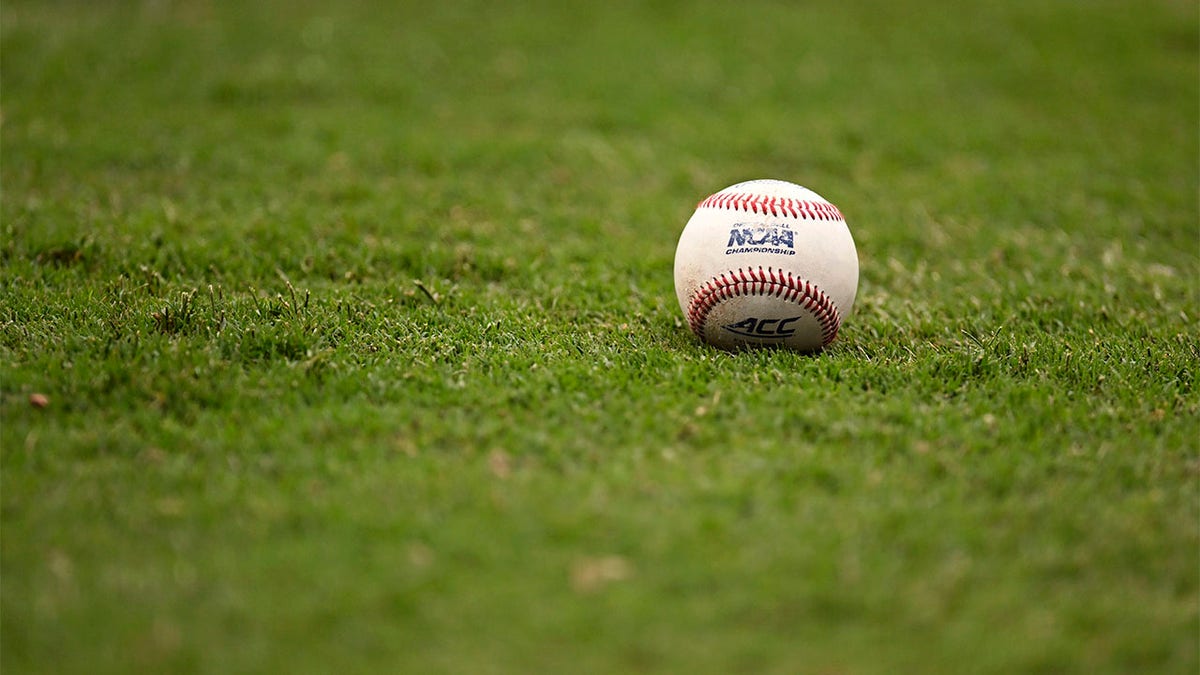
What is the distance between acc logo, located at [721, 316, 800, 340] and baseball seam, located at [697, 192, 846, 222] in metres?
0.51

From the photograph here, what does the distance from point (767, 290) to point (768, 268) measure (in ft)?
0.34

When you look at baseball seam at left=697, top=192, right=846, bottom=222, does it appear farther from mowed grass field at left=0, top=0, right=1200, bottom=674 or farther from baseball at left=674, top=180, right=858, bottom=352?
mowed grass field at left=0, top=0, right=1200, bottom=674

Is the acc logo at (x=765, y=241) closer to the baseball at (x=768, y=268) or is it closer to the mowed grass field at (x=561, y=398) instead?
the baseball at (x=768, y=268)

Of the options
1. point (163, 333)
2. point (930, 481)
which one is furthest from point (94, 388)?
point (930, 481)

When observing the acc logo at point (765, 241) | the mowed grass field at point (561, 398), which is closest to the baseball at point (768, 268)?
the acc logo at point (765, 241)

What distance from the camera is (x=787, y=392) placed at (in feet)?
15.8

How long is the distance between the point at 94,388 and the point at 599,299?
9.28ft

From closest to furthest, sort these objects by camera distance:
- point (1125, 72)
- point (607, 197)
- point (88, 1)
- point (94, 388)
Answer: point (94, 388)
point (607, 197)
point (1125, 72)
point (88, 1)

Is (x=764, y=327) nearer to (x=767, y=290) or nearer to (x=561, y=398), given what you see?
(x=767, y=290)

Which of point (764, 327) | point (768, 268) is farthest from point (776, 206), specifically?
point (764, 327)

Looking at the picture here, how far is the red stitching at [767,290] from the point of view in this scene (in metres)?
5.09

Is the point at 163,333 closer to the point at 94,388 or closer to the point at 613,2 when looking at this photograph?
the point at 94,388

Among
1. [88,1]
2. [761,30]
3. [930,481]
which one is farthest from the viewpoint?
[88,1]

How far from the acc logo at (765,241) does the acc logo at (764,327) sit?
338 mm
